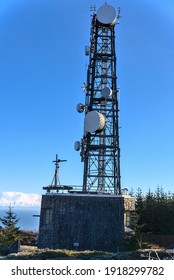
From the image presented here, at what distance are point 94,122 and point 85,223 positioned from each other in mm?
7411

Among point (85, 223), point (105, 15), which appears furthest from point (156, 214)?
point (105, 15)

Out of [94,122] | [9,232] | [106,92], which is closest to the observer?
[9,232]

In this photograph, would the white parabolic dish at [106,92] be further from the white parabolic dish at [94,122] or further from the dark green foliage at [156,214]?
the dark green foliage at [156,214]

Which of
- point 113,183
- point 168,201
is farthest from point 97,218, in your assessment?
point 168,201

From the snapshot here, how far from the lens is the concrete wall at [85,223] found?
78.9 feet

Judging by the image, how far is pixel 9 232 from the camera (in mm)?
27766

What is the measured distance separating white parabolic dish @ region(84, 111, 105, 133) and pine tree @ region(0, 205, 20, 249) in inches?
347

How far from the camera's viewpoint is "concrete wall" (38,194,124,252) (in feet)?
78.9

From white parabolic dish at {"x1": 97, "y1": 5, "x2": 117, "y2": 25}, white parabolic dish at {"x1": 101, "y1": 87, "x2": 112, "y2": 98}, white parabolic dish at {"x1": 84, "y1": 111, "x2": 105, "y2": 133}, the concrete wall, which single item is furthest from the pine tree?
white parabolic dish at {"x1": 97, "y1": 5, "x2": 117, "y2": 25}

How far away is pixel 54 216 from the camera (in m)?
24.7

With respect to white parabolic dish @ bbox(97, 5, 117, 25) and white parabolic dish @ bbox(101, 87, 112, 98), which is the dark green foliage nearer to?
white parabolic dish @ bbox(101, 87, 112, 98)

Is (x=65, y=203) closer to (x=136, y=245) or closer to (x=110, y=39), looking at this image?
(x=136, y=245)

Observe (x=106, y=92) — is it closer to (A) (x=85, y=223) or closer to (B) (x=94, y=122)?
(B) (x=94, y=122)

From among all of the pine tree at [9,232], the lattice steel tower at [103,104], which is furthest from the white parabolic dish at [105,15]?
the pine tree at [9,232]
